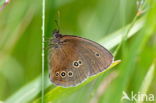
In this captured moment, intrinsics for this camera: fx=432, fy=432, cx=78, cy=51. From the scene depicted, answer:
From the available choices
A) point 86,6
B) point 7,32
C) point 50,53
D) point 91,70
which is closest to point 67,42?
point 50,53

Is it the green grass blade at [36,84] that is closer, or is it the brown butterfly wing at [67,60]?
the green grass blade at [36,84]

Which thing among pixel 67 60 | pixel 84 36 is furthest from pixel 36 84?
pixel 84 36

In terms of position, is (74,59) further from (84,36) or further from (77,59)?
(84,36)

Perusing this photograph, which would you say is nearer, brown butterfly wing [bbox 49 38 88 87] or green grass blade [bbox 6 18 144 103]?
green grass blade [bbox 6 18 144 103]

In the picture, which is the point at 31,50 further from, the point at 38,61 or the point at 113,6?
the point at 113,6

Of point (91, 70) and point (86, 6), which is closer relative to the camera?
point (91, 70)
